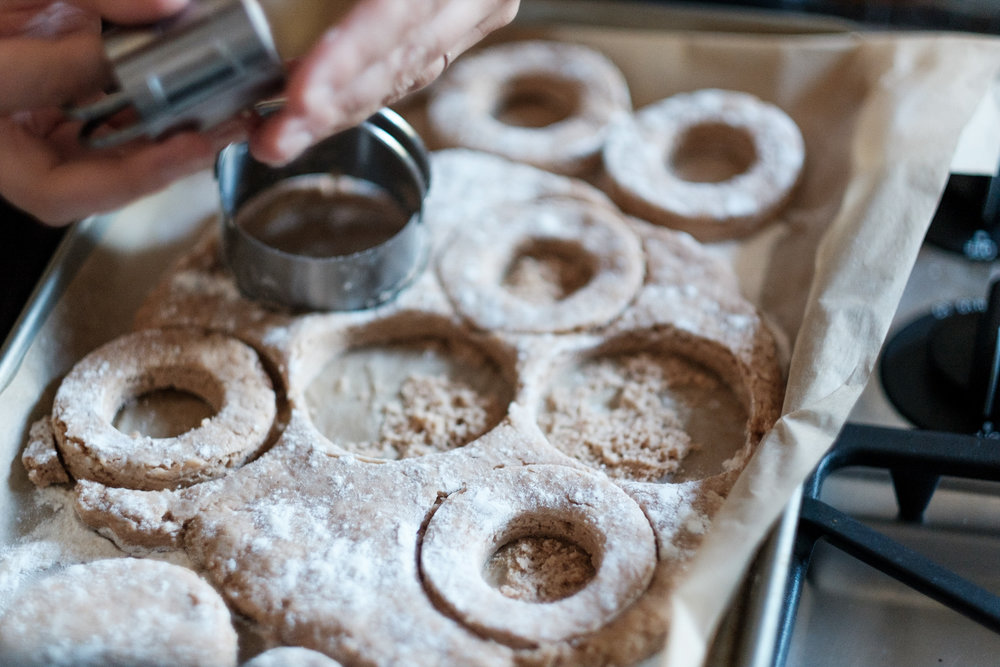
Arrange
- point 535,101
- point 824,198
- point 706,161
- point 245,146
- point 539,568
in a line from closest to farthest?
point 539,568 → point 245,146 → point 824,198 → point 706,161 → point 535,101

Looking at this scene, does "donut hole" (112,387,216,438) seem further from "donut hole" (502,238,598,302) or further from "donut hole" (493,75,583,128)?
"donut hole" (493,75,583,128)

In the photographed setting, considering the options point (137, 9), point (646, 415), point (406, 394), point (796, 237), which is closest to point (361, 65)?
point (137, 9)

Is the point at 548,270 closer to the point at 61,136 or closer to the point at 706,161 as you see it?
the point at 706,161

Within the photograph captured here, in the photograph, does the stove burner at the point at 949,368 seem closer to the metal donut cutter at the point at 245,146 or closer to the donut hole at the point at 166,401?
the metal donut cutter at the point at 245,146

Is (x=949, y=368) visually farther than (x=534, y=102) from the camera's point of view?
No

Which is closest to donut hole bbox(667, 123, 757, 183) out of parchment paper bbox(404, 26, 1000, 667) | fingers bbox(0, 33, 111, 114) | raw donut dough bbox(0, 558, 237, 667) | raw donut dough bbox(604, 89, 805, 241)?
raw donut dough bbox(604, 89, 805, 241)

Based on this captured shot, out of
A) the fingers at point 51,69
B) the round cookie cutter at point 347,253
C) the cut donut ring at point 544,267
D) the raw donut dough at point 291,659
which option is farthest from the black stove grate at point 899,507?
the fingers at point 51,69

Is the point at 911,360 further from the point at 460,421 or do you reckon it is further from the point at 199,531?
the point at 199,531
